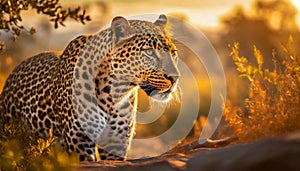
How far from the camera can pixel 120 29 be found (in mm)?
7742

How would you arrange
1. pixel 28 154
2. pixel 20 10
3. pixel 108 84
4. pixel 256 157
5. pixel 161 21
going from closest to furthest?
pixel 256 157, pixel 28 154, pixel 108 84, pixel 161 21, pixel 20 10

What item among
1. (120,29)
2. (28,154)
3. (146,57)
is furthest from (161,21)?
(28,154)

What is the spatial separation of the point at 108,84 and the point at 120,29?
0.62 m

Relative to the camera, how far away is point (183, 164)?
18.3ft

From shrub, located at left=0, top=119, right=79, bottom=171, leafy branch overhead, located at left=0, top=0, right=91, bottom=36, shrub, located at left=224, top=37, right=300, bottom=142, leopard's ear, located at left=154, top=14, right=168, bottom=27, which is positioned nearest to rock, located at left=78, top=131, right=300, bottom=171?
shrub, located at left=0, top=119, right=79, bottom=171

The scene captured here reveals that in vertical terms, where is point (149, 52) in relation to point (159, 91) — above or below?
above

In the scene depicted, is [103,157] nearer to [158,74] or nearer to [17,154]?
[158,74]

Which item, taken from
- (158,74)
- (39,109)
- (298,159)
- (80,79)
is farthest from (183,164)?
(39,109)

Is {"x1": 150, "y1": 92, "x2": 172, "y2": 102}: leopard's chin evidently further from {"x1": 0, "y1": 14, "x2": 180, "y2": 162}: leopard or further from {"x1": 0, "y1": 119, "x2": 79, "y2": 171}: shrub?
{"x1": 0, "y1": 119, "x2": 79, "y2": 171}: shrub

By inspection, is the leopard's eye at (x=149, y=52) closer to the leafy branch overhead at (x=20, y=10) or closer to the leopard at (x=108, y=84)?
the leopard at (x=108, y=84)

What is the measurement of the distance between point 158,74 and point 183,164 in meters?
2.09

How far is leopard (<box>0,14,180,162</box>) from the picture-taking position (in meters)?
7.61

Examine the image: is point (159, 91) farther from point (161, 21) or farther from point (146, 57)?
point (161, 21)

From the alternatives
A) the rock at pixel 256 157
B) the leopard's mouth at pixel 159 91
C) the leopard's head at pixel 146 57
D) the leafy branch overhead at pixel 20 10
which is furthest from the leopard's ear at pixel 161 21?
the rock at pixel 256 157
